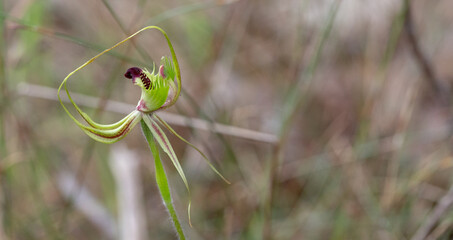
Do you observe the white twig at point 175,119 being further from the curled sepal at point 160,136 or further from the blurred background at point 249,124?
the curled sepal at point 160,136

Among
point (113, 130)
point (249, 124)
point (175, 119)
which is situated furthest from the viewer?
point (249, 124)

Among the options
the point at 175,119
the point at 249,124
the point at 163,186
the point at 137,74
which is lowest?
the point at 163,186

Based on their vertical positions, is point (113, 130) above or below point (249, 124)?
below

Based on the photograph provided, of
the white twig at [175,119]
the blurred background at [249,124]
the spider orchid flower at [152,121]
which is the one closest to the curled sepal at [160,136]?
the spider orchid flower at [152,121]

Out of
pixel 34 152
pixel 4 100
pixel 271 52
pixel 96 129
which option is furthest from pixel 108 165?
pixel 96 129

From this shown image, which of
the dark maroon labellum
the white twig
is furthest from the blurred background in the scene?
the dark maroon labellum

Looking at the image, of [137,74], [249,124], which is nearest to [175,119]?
[137,74]

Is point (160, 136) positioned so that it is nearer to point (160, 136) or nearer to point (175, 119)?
point (160, 136)
